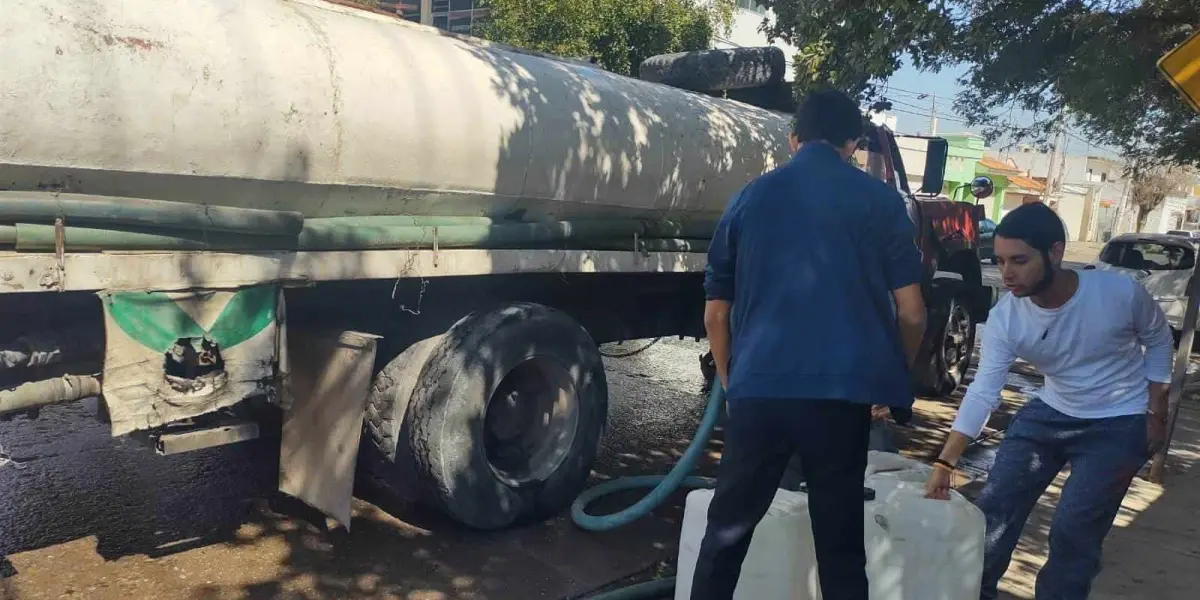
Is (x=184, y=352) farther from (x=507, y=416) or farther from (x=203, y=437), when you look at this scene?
(x=507, y=416)

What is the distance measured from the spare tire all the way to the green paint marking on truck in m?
4.28

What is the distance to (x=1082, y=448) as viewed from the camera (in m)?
3.13

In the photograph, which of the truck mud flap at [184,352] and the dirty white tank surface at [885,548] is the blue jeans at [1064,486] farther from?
the truck mud flap at [184,352]

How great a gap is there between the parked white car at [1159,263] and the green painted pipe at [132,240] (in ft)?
39.3

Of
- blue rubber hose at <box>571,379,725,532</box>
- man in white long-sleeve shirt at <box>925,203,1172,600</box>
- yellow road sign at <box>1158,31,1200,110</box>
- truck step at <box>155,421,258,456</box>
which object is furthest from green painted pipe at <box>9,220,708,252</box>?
yellow road sign at <box>1158,31,1200,110</box>

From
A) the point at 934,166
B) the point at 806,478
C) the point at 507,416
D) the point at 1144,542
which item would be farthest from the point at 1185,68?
the point at 507,416

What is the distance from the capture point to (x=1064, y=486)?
313 centimetres

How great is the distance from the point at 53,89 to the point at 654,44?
34.8 ft

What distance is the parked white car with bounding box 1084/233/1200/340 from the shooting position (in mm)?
12258

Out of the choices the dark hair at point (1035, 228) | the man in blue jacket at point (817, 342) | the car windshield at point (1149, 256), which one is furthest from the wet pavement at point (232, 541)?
the car windshield at point (1149, 256)

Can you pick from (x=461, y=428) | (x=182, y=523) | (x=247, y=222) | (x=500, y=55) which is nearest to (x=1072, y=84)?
(x=500, y=55)

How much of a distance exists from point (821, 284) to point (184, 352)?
89.2 inches

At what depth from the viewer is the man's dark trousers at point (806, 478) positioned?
8.11 ft

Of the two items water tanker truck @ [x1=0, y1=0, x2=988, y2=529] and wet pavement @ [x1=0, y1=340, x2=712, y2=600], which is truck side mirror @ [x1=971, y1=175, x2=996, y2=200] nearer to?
water tanker truck @ [x1=0, y1=0, x2=988, y2=529]
